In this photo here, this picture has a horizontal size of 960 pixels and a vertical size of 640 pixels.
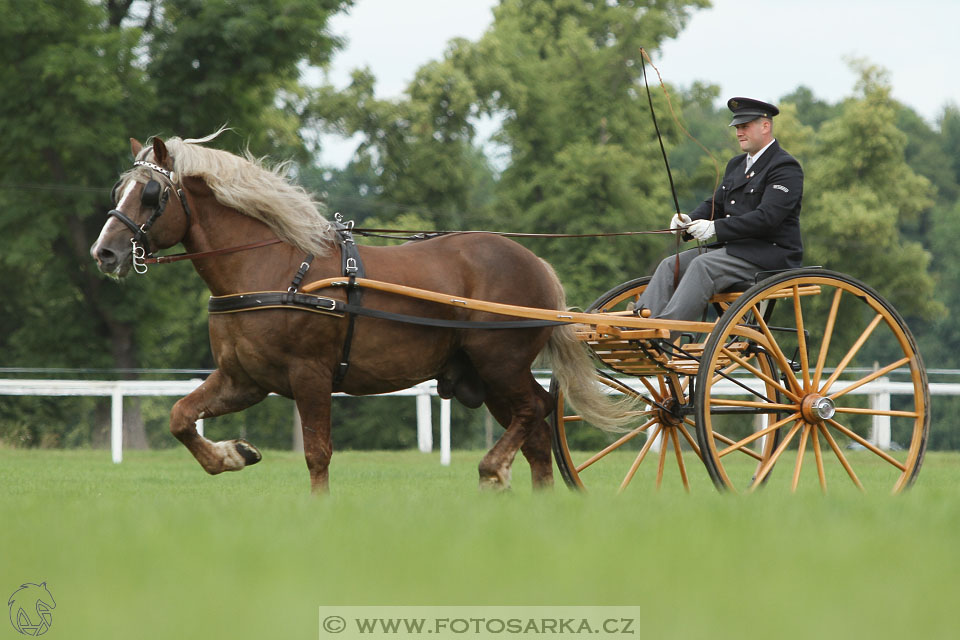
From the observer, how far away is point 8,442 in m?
20.5

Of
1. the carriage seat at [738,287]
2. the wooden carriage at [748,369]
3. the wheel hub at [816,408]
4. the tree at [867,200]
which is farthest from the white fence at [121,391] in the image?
the tree at [867,200]

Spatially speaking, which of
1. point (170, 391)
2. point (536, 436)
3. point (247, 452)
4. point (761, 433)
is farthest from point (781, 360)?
point (170, 391)

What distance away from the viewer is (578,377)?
25.0 ft

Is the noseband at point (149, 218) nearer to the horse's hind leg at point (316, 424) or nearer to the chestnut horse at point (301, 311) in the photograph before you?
the chestnut horse at point (301, 311)

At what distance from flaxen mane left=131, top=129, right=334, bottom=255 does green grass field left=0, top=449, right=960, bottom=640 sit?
62.4 inches

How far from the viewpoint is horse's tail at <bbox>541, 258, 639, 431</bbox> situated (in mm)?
7547

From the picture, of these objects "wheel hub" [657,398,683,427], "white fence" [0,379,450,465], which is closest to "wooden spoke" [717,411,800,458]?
"wheel hub" [657,398,683,427]

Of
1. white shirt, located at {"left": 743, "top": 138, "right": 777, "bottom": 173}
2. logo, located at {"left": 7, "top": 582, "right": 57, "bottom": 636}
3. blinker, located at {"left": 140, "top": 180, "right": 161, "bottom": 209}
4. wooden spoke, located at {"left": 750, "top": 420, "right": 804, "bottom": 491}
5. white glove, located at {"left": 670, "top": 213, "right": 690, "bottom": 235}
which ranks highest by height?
white shirt, located at {"left": 743, "top": 138, "right": 777, "bottom": 173}

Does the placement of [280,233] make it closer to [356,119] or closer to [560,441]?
[560,441]

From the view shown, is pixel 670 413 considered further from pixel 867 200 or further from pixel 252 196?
pixel 867 200

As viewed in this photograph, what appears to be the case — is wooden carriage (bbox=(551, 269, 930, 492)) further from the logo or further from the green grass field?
the logo

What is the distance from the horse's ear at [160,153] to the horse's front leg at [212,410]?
4.00 feet

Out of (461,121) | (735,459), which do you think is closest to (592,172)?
(461,121)

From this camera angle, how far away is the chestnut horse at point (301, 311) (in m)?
6.53
